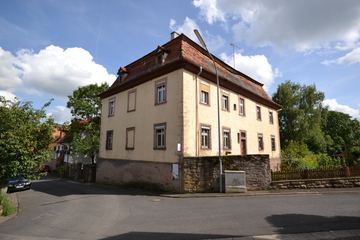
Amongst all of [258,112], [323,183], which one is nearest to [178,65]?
[323,183]

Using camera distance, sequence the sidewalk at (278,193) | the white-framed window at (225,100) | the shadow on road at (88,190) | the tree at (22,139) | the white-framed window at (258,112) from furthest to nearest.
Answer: the white-framed window at (258,112), the white-framed window at (225,100), the shadow on road at (88,190), the sidewalk at (278,193), the tree at (22,139)

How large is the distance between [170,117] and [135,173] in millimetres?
5449

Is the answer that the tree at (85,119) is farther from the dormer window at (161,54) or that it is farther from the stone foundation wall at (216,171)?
the stone foundation wall at (216,171)

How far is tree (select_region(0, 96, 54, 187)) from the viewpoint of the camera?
923cm

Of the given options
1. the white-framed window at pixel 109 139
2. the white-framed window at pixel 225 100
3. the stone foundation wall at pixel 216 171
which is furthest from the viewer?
the white-framed window at pixel 109 139

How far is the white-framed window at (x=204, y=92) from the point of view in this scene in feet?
49.5

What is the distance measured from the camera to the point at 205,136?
14.8 m

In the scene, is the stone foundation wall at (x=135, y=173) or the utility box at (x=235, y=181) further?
the stone foundation wall at (x=135, y=173)

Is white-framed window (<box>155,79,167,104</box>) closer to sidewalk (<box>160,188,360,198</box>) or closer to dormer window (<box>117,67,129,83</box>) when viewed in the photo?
dormer window (<box>117,67,129,83</box>)

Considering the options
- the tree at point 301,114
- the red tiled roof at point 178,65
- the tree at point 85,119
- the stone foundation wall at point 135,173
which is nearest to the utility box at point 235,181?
the stone foundation wall at point 135,173

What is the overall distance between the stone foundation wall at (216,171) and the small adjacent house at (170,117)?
0.79 meters

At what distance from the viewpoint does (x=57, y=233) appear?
20.9ft

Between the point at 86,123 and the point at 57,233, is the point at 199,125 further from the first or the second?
the point at 86,123

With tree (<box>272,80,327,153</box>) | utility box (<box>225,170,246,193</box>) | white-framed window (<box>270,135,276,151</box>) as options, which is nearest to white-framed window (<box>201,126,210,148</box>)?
utility box (<box>225,170,246,193</box>)
